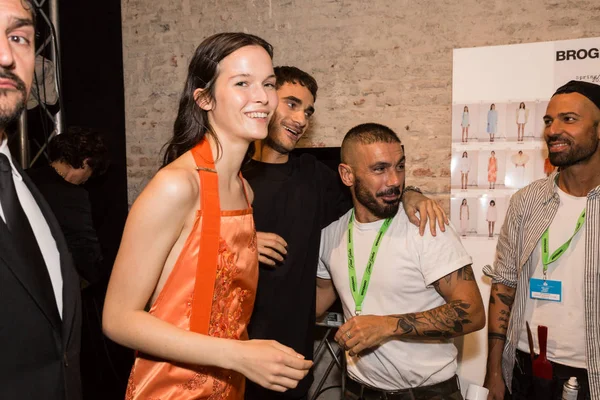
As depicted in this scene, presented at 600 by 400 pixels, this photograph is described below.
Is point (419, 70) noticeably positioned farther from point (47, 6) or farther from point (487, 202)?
point (47, 6)

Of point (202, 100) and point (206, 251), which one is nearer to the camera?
point (206, 251)

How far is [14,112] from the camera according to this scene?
3.81ft

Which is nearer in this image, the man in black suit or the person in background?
the man in black suit

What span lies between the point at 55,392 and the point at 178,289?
45 centimetres

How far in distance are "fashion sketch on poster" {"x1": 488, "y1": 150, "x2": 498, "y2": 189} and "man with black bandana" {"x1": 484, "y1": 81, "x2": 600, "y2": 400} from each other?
0.86m

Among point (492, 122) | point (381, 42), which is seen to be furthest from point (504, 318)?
point (381, 42)

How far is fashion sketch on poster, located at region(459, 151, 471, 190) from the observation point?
3.62m

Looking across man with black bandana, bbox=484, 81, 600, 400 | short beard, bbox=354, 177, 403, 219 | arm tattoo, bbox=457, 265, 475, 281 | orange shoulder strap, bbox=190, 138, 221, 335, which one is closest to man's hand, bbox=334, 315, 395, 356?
arm tattoo, bbox=457, 265, 475, 281

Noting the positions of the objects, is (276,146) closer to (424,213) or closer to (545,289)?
(424,213)

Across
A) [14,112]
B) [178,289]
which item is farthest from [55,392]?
[14,112]

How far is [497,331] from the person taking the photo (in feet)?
9.00

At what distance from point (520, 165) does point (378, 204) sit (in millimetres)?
1677

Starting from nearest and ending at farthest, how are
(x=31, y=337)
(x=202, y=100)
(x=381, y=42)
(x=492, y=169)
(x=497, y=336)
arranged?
(x=31, y=337) < (x=202, y=100) < (x=497, y=336) < (x=492, y=169) < (x=381, y=42)

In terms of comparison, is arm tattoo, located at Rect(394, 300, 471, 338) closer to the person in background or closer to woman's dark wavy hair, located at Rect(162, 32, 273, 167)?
woman's dark wavy hair, located at Rect(162, 32, 273, 167)
